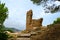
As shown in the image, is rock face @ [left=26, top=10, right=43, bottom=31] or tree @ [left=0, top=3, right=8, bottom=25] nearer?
rock face @ [left=26, top=10, right=43, bottom=31]

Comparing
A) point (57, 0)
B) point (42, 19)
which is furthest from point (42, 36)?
point (42, 19)

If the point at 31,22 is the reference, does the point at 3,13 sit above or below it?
above

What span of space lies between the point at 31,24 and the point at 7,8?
7.59 meters

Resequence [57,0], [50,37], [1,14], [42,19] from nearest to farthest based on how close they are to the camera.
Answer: [50,37] < [57,0] < [42,19] < [1,14]

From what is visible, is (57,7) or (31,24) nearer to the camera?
(57,7)

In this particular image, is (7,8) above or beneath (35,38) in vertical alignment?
above

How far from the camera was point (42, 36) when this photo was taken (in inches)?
435

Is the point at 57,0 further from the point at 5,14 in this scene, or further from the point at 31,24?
the point at 5,14

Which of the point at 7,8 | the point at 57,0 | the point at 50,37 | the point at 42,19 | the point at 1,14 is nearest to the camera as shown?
the point at 50,37

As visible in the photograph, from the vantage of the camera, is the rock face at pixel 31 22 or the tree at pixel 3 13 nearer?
the rock face at pixel 31 22

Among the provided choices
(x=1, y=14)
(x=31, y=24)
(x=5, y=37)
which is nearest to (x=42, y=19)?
(x=31, y=24)

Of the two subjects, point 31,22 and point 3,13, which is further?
point 3,13

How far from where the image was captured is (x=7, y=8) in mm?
34344

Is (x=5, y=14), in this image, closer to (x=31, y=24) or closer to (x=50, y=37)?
(x=31, y=24)
